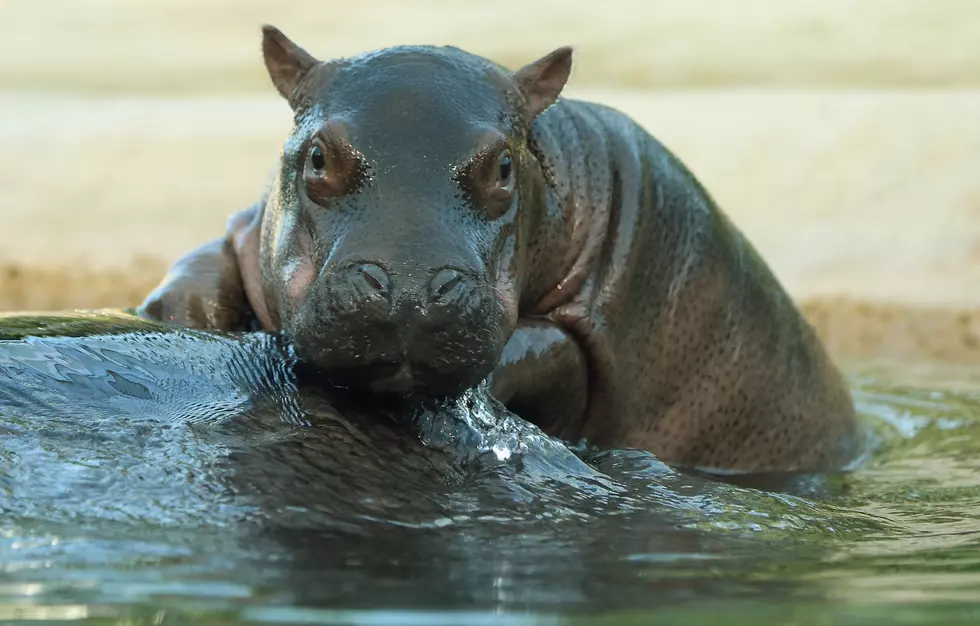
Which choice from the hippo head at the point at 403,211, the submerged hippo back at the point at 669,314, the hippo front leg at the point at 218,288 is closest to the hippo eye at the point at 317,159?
the hippo head at the point at 403,211

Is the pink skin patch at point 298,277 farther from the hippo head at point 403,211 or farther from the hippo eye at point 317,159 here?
the hippo eye at point 317,159

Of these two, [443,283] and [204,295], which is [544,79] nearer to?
[443,283]

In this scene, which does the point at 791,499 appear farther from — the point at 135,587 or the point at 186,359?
the point at 135,587

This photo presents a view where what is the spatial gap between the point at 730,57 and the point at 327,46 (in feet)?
14.4

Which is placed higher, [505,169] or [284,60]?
[284,60]

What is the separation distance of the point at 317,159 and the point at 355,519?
1277 mm

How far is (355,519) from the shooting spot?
3.16 meters

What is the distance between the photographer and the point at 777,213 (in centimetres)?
1148

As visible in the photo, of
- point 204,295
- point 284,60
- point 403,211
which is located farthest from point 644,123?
point 403,211

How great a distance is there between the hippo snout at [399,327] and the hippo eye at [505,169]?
1.74 feet

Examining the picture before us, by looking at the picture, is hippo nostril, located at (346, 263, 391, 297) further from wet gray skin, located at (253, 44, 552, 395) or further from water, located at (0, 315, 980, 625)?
water, located at (0, 315, 980, 625)

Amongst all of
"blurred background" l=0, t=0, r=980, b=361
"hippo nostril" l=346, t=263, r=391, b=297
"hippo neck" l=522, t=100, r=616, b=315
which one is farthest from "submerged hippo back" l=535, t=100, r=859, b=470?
"blurred background" l=0, t=0, r=980, b=361

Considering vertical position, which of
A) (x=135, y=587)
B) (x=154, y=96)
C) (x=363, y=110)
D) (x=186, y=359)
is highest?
(x=154, y=96)

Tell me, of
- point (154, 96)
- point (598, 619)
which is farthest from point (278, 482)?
point (154, 96)
